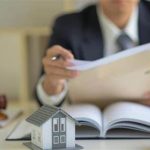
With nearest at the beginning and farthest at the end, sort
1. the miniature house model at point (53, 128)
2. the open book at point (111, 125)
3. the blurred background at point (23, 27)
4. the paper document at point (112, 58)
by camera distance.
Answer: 1. the miniature house model at point (53, 128)
2. the open book at point (111, 125)
3. the paper document at point (112, 58)
4. the blurred background at point (23, 27)

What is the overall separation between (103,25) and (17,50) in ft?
2.01

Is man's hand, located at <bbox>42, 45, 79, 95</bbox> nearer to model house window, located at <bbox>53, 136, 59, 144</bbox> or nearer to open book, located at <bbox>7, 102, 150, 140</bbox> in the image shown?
open book, located at <bbox>7, 102, 150, 140</bbox>

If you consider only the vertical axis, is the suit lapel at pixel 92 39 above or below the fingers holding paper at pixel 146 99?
above

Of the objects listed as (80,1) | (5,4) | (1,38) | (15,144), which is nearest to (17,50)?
(1,38)

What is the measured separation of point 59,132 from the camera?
80cm

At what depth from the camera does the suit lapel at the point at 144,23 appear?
1581mm

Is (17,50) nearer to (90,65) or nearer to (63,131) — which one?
(90,65)

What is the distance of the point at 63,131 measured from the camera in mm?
807

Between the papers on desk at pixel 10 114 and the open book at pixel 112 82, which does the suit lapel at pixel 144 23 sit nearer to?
the open book at pixel 112 82

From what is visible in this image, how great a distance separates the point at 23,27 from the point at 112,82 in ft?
3.28

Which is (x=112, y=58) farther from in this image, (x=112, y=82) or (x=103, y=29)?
(x=103, y=29)

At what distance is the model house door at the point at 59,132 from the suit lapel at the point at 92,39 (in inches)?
29.6

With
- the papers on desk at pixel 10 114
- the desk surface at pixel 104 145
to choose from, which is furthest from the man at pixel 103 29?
the desk surface at pixel 104 145

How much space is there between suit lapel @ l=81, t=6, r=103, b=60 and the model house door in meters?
0.75
